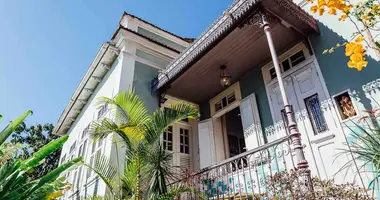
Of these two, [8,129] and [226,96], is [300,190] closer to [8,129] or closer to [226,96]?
[226,96]

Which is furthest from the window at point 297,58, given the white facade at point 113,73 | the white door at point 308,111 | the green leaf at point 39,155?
the green leaf at point 39,155

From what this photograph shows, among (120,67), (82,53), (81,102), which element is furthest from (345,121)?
(82,53)

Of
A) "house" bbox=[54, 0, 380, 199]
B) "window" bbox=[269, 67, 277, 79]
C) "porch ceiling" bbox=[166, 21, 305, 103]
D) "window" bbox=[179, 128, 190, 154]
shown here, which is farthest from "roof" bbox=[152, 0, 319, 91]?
"window" bbox=[179, 128, 190, 154]

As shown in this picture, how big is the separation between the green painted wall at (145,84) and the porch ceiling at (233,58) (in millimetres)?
643

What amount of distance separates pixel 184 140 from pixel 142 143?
3.48 metres

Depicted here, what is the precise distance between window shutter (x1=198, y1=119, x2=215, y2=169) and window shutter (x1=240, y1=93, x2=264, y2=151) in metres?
1.19

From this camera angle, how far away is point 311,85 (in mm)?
5715

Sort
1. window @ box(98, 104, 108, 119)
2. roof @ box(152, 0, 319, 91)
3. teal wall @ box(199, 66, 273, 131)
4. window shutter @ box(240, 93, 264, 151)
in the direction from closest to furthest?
roof @ box(152, 0, 319, 91) → window shutter @ box(240, 93, 264, 151) → teal wall @ box(199, 66, 273, 131) → window @ box(98, 104, 108, 119)

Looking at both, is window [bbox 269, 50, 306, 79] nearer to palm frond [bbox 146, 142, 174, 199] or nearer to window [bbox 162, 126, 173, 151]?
window [bbox 162, 126, 173, 151]

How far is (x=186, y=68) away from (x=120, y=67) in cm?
223

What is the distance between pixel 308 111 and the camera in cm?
566

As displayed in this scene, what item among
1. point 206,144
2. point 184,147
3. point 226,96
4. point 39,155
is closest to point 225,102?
point 226,96

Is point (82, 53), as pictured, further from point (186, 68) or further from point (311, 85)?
point (311, 85)

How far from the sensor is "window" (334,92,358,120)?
491 cm
